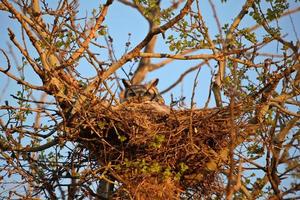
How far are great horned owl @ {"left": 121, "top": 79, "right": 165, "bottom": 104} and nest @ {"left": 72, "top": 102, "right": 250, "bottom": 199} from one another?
152cm

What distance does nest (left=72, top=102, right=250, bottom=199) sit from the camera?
6.87 metres

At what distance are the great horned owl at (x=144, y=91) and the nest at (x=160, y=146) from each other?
1518 millimetres

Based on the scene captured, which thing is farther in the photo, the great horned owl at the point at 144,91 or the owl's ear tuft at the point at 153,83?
the owl's ear tuft at the point at 153,83

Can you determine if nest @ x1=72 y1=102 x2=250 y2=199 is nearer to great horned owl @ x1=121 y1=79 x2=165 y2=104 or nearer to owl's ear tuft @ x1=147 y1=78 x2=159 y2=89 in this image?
great horned owl @ x1=121 y1=79 x2=165 y2=104

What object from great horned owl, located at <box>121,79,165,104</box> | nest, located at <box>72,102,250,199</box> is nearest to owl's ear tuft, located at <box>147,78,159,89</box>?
great horned owl, located at <box>121,79,165,104</box>

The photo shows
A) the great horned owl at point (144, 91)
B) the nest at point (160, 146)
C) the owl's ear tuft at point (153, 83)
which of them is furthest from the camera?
the owl's ear tuft at point (153, 83)

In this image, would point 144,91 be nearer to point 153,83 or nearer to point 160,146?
point 153,83

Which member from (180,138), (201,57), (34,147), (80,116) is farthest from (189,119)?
(34,147)

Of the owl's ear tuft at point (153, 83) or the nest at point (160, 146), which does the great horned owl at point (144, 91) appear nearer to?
the owl's ear tuft at point (153, 83)

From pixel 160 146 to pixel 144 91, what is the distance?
7.95 feet

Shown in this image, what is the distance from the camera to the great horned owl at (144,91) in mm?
8961

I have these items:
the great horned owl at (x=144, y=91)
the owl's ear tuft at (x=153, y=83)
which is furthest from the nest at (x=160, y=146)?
the owl's ear tuft at (x=153, y=83)

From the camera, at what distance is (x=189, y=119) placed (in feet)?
23.1

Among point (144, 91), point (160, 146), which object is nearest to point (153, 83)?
point (144, 91)
